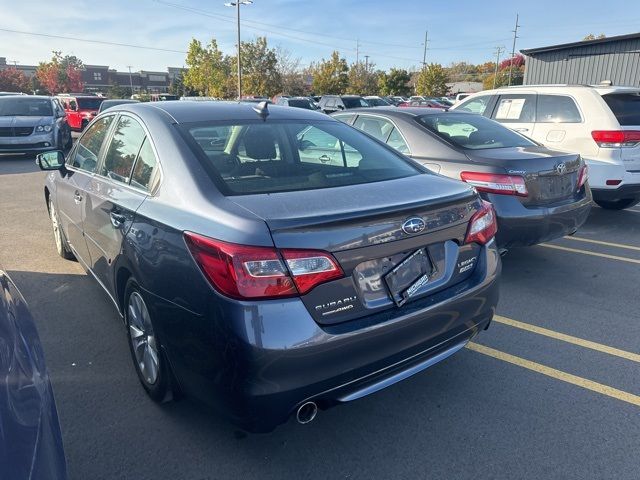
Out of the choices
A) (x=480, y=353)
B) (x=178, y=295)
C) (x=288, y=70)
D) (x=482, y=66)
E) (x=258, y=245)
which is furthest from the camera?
(x=482, y=66)

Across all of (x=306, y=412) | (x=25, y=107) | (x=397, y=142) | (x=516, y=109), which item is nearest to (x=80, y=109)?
(x=25, y=107)

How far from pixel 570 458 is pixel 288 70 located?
56.6 meters

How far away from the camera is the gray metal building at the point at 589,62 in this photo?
19500 millimetres

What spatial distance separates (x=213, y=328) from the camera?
202cm

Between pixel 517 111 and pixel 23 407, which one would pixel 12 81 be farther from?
pixel 23 407

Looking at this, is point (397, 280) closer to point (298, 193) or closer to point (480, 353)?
point (298, 193)

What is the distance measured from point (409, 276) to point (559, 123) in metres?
5.66

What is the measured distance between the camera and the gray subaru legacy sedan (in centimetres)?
196

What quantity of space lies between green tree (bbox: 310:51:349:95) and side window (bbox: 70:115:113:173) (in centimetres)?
4657

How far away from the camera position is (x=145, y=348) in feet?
9.07

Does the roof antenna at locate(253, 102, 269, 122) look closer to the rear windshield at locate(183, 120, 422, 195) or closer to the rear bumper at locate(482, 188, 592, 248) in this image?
the rear windshield at locate(183, 120, 422, 195)

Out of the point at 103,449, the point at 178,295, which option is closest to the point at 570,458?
the point at 178,295

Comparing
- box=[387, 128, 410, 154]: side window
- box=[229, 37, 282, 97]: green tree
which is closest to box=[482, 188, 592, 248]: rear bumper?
box=[387, 128, 410, 154]: side window

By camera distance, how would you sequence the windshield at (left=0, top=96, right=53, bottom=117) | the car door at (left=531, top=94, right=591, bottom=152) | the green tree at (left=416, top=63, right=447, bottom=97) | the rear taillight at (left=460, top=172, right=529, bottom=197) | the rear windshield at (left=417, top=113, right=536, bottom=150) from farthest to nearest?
the green tree at (left=416, top=63, right=447, bottom=97) → the windshield at (left=0, top=96, right=53, bottom=117) → the car door at (left=531, top=94, right=591, bottom=152) → the rear windshield at (left=417, top=113, right=536, bottom=150) → the rear taillight at (left=460, top=172, right=529, bottom=197)
